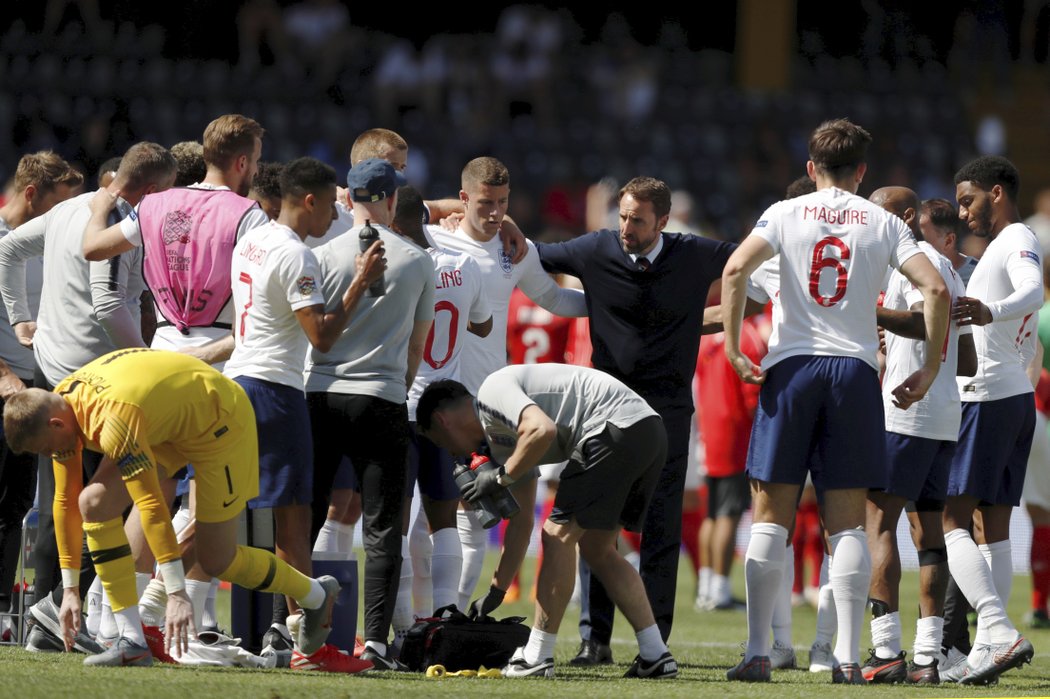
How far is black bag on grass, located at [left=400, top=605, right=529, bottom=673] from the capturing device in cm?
698

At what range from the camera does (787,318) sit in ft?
22.5

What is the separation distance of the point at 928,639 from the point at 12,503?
171 inches

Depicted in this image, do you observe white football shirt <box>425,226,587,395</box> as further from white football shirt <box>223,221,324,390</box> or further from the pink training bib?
white football shirt <box>223,221,324,390</box>

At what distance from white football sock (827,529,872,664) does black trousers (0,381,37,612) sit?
3899 millimetres

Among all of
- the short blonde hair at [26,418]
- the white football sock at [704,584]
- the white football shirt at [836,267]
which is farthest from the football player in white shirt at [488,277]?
the white football sock at [704,584]

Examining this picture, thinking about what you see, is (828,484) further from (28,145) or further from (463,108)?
(463,108)

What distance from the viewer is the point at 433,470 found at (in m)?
7.48

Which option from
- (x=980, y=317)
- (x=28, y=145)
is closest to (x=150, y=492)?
(x=980, y=317)

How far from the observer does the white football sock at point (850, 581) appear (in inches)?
263

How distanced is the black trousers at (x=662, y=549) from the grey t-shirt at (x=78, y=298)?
2465 mm

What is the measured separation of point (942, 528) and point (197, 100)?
14.6 meters

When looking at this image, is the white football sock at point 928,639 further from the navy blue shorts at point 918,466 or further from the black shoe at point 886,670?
the navy blue shorts at point 918,466

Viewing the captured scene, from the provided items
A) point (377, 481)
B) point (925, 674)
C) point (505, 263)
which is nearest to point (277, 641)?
point (377, 481)

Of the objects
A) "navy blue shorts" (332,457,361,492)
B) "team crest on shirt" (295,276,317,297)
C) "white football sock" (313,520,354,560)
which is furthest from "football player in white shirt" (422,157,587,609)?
"team crest on shirt" (295,276,317,297)
